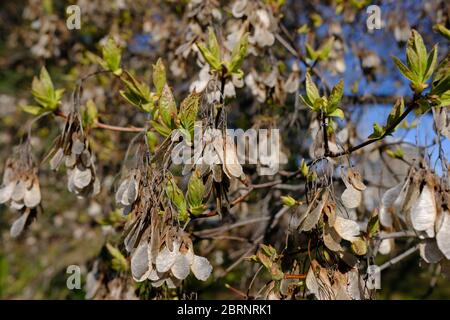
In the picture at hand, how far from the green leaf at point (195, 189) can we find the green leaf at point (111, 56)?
61cm

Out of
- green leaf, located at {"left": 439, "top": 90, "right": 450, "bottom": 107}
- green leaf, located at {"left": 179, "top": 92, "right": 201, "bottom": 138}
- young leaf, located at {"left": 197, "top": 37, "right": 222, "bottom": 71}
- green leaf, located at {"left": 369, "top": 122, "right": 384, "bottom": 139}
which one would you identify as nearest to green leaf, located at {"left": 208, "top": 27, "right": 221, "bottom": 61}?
young leaf, located at {"left": 197, "top": 37, "right": 222, "bottom": 71}

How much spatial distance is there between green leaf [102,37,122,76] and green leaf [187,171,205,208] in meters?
0.61

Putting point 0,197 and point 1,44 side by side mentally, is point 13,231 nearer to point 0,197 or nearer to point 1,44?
point 0,197

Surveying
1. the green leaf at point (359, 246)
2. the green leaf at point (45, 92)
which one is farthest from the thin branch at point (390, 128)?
the green leaf at point (45, 92)

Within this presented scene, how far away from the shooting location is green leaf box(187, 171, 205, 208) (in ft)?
3.49

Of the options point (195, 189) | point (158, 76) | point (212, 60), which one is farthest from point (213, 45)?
point (195, 189)

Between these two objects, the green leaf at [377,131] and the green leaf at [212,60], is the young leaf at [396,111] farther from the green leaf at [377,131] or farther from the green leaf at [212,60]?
the green leaf at [212,60]

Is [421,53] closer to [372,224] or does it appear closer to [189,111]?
[372,224]

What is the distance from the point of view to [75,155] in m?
1.38

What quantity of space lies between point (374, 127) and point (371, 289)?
1.32 ft

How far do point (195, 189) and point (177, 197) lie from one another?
0.27 feet

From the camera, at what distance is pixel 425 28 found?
2.64 m

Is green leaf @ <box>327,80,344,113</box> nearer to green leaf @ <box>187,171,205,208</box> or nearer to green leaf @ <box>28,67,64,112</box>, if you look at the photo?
green leaf @ <box>187,171,205,208</box>

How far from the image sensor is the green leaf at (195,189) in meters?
1.06
